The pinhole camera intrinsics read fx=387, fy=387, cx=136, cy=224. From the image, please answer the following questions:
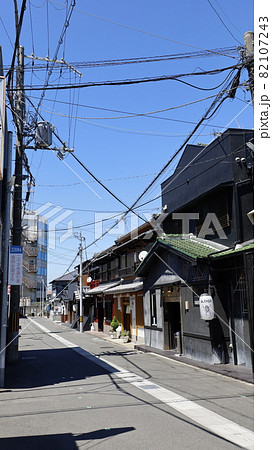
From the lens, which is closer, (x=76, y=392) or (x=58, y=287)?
(x=76, y=392)

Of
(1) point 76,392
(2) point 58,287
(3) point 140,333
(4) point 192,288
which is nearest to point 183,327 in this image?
(4) point 192,288

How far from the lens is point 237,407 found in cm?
901

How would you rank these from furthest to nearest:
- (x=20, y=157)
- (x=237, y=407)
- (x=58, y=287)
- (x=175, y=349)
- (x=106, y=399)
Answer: (x=58, y=287), (x=175, y=349), (x=20, y=157), (x=106, y=399), (x=237, y=407)

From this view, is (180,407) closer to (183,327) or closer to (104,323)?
(183,327)

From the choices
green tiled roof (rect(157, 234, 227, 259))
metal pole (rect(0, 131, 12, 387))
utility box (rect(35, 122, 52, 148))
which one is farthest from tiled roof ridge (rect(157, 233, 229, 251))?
metal pole (rect(0, 131, 12, 387))

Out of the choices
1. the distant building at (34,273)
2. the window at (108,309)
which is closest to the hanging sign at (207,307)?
the window at (108,309)

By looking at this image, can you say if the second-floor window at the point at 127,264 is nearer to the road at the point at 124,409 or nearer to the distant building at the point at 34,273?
the road at the point at 124,409

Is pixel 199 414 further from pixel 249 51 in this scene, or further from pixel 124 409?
pixel 249 51

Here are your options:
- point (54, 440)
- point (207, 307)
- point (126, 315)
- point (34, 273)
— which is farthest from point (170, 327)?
point (34, 273)

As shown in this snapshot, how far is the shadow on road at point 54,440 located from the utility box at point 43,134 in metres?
12.2

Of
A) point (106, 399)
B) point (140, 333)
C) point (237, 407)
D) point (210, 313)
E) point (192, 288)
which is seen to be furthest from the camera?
point (140, 333)

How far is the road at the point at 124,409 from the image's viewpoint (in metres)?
6.79
